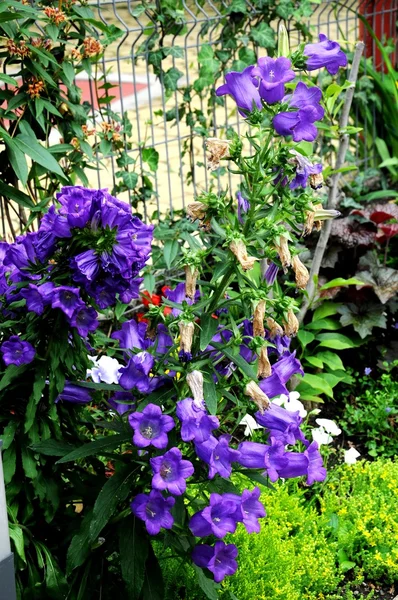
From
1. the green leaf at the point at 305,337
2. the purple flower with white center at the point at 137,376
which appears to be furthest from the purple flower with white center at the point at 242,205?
the green leaf at the point at 305,337

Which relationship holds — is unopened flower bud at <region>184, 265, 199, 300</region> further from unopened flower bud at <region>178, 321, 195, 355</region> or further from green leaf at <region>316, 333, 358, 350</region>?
green leaf at <region>316, 333, 358, 350</region>

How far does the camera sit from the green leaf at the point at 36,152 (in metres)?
3.24

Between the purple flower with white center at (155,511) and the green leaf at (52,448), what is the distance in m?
0.28

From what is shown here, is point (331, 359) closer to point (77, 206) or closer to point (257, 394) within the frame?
point (257, 394)

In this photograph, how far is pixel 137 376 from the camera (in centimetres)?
244

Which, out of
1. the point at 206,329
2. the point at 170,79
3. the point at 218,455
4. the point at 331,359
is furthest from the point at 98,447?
the point at 170,79

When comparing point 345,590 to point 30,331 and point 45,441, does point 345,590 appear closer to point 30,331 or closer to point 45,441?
point 45,441

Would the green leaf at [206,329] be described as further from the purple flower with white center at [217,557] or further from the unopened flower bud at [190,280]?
the purple flower with white center at [217,557]

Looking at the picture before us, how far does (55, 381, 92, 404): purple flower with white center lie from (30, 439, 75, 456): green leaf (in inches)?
5.4

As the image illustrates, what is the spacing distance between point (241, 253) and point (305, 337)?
207cm

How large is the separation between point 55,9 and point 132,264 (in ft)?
5.26

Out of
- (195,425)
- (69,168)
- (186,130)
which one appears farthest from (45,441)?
(186,130)

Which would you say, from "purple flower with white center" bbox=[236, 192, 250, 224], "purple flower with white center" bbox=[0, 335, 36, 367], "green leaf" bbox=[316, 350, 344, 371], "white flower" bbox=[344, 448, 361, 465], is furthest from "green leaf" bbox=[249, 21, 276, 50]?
"purple flower with white center" bbox=[0, 335, 36, 367]

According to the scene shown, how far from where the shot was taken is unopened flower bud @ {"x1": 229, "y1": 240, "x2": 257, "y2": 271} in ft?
7.24
